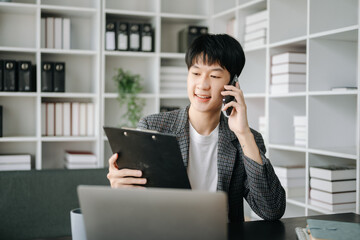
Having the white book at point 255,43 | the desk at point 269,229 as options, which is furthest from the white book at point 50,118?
the desk at point 269,229

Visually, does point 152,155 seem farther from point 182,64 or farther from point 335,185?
point 182,64

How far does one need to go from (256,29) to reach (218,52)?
1.78 meters

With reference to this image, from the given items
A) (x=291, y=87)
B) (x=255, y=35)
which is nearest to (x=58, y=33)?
(x=255, y=35)

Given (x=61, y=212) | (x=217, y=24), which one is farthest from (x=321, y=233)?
(x=217, y=24)

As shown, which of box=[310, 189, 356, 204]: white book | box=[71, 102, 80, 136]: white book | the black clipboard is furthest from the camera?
box=[71, 102, 80, 136]: white book

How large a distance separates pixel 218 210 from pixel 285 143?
245 cm

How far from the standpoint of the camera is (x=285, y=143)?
3.18 metres

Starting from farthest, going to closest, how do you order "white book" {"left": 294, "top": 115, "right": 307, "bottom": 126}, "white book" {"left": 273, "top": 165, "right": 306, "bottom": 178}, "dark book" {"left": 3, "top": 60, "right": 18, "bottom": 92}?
"dark book" {"left": 3, "top": 60, "right": 18, "bottom": 92} → "white book" {"left": 273, "top": 165, "right": 306, "bottom": 178} → "white book" {"left": 294, "top": 115, "right": 307, "bottom": 126}

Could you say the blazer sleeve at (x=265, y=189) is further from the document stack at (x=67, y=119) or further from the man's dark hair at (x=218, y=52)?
the document stack at (x=67, y=119)

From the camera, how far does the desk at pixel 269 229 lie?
1.33m

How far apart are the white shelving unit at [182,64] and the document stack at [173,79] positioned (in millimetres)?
74

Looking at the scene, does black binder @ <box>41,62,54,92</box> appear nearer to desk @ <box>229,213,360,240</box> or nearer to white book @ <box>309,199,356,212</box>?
white book @ <box>309,199,356,212</box>

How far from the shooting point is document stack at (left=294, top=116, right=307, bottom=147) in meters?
2.94

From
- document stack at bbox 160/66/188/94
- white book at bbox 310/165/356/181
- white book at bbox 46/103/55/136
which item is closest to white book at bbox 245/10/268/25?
Result: document stack at bbox 160/66/188/94
